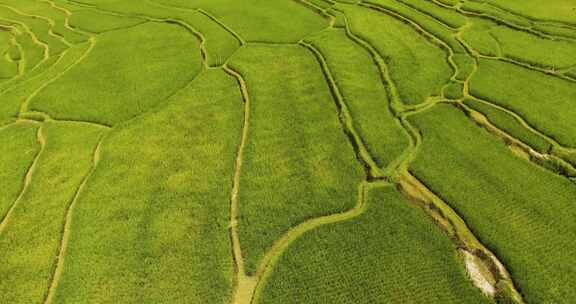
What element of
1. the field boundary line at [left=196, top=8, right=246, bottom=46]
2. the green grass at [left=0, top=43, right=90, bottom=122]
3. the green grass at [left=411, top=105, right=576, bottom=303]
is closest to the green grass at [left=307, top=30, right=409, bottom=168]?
the green grass at [left=411, top=105, right=576, bottom=303]

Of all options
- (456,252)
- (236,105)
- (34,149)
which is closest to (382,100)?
(236,105)

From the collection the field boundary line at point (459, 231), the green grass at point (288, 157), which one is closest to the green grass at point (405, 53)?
the green grass at point (288, 157)

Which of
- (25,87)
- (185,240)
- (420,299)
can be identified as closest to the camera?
(420,299)

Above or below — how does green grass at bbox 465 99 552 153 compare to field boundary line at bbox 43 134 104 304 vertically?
above

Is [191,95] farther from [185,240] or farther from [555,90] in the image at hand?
[555,90]

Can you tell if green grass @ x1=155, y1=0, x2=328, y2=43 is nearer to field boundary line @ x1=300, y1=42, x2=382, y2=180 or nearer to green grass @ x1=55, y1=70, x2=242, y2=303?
field boundary line @ x1=300, y1=42, x2=382, y2=180
